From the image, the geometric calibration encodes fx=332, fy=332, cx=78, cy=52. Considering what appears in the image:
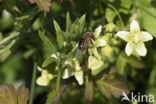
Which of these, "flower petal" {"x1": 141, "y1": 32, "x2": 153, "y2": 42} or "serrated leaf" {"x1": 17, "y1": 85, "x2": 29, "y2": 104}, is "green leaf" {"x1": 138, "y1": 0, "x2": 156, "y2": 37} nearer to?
"flower petal" {"x1": 141, "y1": 32, "x2": 153, "y2": 42}

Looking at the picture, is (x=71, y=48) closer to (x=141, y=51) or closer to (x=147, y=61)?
(x=141, y=51)

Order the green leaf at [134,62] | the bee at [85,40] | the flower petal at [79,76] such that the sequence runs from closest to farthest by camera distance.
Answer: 1. the bee at [85,40]
2. the flower petal at [79,76]
3. the green leaf at [134,62]

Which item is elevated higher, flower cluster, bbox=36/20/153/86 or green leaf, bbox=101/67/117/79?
flower cluster, bbox=36/20/153/86

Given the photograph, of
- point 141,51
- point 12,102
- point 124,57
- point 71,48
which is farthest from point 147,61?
point 12,102

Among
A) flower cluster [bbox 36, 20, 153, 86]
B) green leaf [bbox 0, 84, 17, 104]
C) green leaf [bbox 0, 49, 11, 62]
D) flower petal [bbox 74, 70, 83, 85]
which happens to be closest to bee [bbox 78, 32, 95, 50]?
flower cluster [bbox 36, 20, 153, 86]

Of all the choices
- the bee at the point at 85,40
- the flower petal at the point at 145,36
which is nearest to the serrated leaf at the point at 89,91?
the bee at the point at 85,40

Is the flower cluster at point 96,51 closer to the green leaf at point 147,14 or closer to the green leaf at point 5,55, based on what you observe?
the green leaf at point 147,14

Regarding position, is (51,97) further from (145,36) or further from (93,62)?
(145,36)
